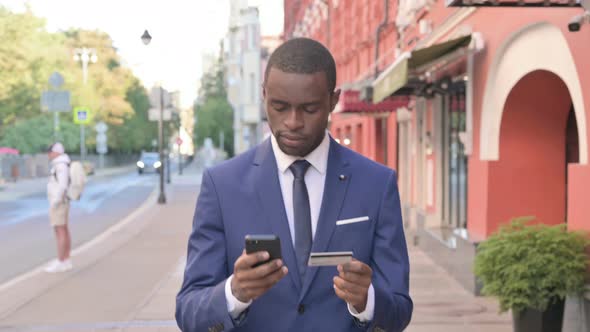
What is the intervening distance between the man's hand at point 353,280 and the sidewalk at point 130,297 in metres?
5.39

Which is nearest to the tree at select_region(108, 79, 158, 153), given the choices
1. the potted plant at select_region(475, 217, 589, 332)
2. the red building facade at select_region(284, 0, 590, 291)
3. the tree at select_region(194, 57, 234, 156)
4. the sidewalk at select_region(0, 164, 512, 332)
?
the tree at select_region(194, 57, 234, 156)

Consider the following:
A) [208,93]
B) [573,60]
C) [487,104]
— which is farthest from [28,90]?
[208,93]

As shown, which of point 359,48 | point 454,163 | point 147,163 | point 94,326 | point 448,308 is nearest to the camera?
point 94,326

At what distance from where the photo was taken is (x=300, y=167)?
2299mm

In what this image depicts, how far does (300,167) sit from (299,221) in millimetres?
180

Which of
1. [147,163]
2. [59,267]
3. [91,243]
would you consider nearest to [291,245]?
[59,267]

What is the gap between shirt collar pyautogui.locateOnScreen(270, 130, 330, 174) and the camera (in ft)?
7.56

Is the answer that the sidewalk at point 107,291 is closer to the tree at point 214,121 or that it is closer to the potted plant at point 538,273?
the potted plant at point 538,273

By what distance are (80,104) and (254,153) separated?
185 feet

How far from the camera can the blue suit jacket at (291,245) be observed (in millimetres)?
2227

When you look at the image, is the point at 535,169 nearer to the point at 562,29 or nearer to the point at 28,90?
the point at 562,29

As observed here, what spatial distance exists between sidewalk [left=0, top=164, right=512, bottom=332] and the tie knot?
5.20m

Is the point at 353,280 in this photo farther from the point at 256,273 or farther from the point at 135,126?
the point at 135,126

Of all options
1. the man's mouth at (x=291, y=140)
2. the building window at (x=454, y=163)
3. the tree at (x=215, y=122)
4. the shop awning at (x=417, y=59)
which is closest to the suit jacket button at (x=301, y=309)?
the man's mouth at (x=291, y=140)
